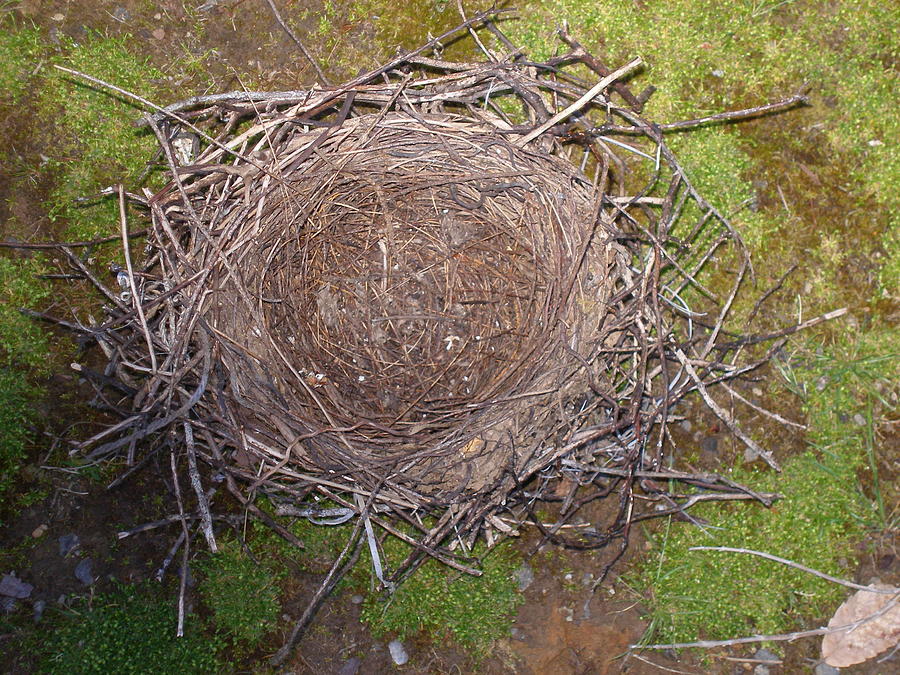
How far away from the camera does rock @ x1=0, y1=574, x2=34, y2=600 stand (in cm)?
235

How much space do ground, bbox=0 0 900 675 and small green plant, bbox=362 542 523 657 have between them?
5 cm

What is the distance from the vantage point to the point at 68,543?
2.38 metres

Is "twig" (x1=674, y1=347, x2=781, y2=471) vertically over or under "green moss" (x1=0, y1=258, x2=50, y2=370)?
under

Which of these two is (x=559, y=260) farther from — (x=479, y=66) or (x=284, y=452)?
(x=284, y=452)

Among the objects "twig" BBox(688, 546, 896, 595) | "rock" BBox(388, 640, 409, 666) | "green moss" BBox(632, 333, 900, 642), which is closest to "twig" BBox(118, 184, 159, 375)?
"rock" BBox(388, 640, 409, 666)

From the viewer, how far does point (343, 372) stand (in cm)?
256

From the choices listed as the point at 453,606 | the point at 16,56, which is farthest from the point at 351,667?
the point at 16,56

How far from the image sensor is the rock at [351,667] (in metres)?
2.39

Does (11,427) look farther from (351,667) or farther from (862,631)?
(862,631)

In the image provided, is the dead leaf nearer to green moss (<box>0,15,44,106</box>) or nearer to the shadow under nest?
the shadow under nest

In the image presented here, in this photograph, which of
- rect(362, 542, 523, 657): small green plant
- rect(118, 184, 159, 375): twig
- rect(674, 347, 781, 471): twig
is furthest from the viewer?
rect(362, 542, 523, 657): small green plant

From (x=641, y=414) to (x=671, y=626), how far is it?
0.84 m

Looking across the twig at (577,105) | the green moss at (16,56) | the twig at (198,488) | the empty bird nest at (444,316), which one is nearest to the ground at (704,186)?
the green moss at (16,56)

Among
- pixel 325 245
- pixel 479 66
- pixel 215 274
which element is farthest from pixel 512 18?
pixel 215 274
